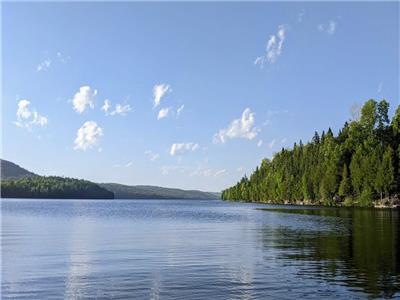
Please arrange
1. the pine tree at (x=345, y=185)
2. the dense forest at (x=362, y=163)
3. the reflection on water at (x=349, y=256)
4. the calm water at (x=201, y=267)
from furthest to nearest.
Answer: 1. the pine tree at (x=345, y=185)
2. the dense forest at (x=362, y=163)
3. the reflection on water at (x=349, y=256)
4. the calm water at (x=201, y=267)

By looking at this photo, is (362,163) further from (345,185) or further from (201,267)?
(201,267)

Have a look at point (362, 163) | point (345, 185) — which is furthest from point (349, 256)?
point (345, 185)

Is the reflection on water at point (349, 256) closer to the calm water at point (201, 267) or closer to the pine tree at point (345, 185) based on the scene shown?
the calm water at point (201, 267)

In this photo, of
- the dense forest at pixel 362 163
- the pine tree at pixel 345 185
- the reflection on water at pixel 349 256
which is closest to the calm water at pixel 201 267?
the reflection on water at pixel 349 256

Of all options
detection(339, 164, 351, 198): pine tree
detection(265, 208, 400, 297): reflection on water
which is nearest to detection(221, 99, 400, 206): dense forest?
detection(339, 164, 351, 198): pine tree

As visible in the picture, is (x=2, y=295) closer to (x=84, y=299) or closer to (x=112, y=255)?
(x=84, y=299)

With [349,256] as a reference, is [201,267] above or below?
below

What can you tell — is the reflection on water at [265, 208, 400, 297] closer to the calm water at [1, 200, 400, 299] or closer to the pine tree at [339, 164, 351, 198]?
the calm water at [1, 200, 400, 299]

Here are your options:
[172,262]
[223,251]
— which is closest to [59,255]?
[172,262]

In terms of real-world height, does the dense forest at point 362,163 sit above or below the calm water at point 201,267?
above

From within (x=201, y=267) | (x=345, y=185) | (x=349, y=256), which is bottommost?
(x=201, y=267)

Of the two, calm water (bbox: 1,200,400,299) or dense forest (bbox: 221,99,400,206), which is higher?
dense forest (bbox: 221,99,400,206)

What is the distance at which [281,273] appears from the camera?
28625 mm

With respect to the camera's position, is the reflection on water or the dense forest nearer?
the reflection on water
